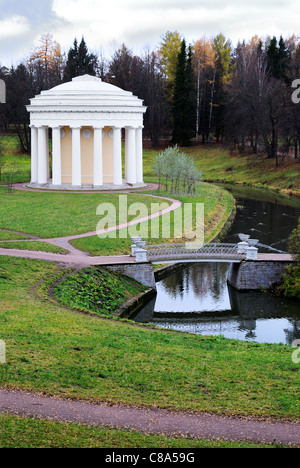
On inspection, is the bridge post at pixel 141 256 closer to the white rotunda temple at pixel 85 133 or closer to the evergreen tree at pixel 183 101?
the white rotunda temple at pixel 85 133

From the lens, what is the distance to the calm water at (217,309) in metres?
26.8

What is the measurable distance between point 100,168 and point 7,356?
41.2 meters

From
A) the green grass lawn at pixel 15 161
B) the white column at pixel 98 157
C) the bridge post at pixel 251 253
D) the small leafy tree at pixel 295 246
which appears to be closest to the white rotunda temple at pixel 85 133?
the white column at pixel 98 157

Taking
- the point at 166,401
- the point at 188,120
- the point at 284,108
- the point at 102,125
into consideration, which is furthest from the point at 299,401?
the point at 188,120

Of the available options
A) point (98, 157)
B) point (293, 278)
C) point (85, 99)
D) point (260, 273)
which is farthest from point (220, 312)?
point (85, 99)

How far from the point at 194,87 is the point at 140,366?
86.5 m

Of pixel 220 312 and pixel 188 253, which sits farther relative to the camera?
pixel 188 253

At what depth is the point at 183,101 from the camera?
309 ft

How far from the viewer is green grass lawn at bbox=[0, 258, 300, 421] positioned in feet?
49.3

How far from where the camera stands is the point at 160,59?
107312 mm

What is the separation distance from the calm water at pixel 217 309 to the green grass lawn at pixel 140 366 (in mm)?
4138

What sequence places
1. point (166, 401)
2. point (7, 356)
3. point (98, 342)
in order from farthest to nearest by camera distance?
point (98, 342)
point (7, 356)
point (166, 401)

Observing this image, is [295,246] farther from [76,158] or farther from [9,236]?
[76,158]

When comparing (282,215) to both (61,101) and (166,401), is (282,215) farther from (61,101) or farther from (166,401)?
(166,401)
